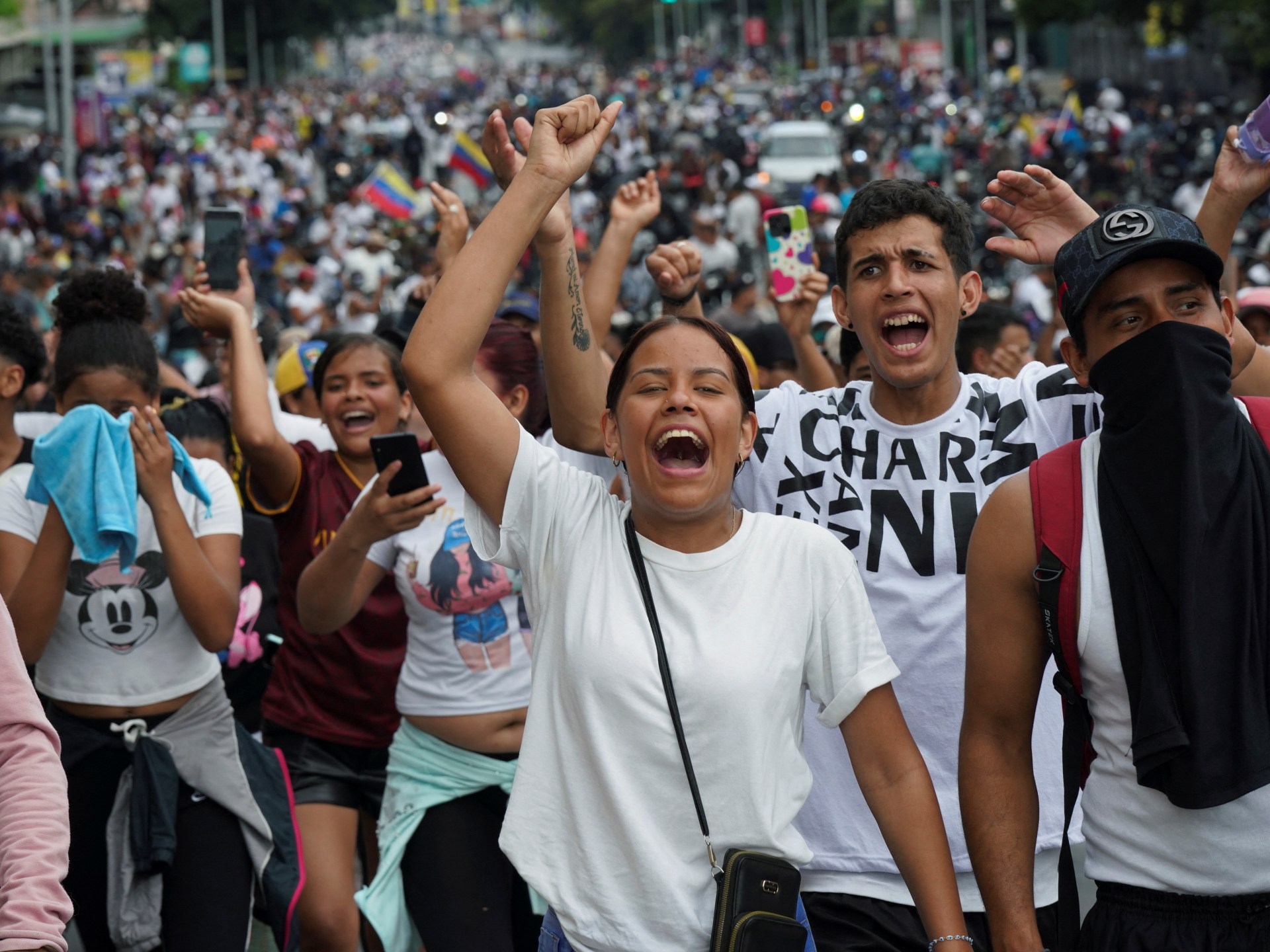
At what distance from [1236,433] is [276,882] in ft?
8.97

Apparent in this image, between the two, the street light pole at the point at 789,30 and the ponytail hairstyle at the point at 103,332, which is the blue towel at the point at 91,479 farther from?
the street light pole at the point at 789,30

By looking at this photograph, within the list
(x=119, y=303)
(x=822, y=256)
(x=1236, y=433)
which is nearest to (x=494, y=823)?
(x=119, y=303)

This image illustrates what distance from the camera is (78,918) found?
4.09m

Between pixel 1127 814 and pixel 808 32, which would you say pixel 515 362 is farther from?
pixel 808 32

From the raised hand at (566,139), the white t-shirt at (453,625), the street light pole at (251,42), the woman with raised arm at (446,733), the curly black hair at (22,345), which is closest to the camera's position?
the raised hand at (566,139)

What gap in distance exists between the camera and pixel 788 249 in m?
5.70

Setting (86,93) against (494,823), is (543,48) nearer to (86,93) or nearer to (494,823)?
(86,93)

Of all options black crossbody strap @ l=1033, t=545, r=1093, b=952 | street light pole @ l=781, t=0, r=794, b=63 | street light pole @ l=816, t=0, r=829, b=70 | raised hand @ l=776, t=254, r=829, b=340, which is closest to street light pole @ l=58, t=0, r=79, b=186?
raised hand @ l=776, t=254, r=829, b=340

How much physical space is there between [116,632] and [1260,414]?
286 cm

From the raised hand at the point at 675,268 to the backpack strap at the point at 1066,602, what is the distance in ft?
5.49

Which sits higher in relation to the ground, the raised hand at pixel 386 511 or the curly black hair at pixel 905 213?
the curly black hair at pixel 905 213

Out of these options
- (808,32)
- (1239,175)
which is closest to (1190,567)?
(1239,175)

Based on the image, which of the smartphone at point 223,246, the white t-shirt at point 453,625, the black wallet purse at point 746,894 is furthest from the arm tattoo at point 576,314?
the smartphone at point 223,246

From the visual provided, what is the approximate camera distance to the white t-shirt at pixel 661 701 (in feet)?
8.93
